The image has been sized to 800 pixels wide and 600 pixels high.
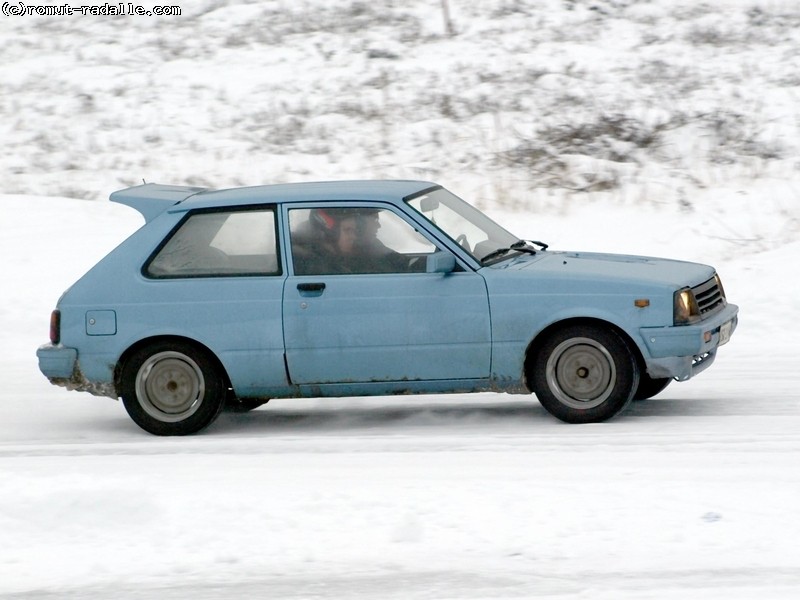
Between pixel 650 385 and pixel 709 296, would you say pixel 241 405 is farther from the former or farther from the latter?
pixel 709 296

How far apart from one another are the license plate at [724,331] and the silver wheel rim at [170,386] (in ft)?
10.4

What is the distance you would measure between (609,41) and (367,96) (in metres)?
4.36

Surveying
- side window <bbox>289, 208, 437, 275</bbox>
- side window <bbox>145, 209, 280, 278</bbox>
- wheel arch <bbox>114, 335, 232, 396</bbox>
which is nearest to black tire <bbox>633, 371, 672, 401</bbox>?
side window <bbox>289, 208, 437, 275</bbox>

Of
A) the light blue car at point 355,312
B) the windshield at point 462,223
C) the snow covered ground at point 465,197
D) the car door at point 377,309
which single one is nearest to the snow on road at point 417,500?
the snow covered ground at point 465,197

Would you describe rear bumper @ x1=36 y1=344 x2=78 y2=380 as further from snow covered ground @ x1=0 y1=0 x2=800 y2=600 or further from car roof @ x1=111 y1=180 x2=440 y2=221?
car roof @ x1=111 y1=180 x2=440 y2=221

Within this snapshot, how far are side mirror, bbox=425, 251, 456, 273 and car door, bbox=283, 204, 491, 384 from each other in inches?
2.5

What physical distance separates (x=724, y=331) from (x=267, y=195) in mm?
2934

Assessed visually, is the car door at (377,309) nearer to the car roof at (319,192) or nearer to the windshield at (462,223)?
the car roof at (319,192)

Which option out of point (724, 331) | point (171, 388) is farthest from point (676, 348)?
point (171, 388)

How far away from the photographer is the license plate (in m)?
8.07

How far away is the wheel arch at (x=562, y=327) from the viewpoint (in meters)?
7.87

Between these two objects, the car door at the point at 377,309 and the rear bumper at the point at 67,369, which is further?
Answer: the rear bumper at the point at 67,369

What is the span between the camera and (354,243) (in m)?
8.15

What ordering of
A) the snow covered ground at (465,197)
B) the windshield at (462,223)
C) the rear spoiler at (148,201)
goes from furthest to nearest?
the rear spoiler at (148,201) < the windshield at (462,223) < the snow covered ground at (465,197)
